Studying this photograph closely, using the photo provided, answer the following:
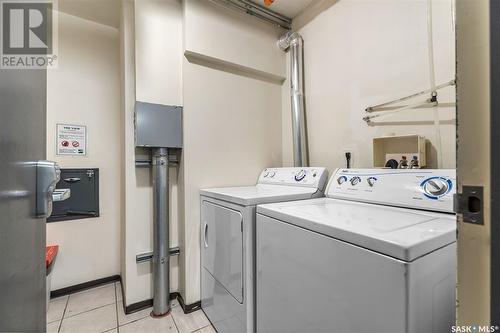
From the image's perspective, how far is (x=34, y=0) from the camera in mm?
633

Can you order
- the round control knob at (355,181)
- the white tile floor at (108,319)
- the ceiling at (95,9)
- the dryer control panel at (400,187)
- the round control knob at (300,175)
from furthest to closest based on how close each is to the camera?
the ceiling at (95,9) < the round control knob at (300,175) < the white tile floor at (108,319) < the round control knob at (355,181) < the dryer control panel at (400,187)

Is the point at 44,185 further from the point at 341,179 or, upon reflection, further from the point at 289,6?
the point at 289,6

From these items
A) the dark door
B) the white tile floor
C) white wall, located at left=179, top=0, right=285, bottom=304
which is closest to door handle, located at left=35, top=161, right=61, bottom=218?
the dark door

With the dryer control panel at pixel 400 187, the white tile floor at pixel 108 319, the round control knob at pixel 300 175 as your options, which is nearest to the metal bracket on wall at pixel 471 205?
the dryer control panel at pixel 400 187

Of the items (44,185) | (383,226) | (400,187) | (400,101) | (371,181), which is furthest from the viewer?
(400,101)

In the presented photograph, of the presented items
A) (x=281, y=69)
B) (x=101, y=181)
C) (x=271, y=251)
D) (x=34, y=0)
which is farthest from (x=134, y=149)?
(x=281, y=69)

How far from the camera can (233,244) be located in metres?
1.42

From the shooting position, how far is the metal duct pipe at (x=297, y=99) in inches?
84.4

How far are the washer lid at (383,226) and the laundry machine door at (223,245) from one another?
32 cm

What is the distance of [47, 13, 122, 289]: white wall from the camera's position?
2068 mm

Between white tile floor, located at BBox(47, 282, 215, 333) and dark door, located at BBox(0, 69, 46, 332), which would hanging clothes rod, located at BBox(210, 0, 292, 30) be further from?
white tile floor, located at BBox(47, 282, 215, 333)

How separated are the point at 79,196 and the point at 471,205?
2.70 metres

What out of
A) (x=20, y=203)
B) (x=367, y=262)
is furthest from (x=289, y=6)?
(x=20, y=203)

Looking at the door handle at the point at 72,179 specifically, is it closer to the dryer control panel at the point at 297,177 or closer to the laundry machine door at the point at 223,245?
the laundry machine door at the point at 223,245
